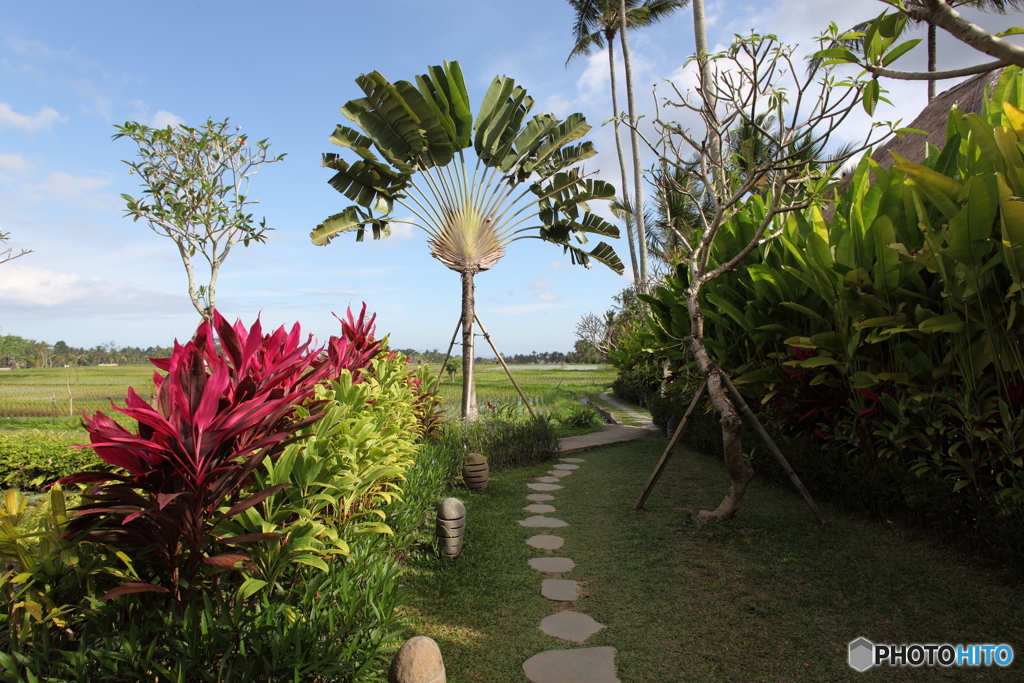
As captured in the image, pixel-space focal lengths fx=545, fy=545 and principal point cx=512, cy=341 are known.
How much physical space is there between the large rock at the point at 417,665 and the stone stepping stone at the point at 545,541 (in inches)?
79.8

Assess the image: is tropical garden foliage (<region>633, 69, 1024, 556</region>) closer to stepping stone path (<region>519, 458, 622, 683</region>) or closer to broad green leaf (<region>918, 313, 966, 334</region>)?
broad green leaf (<region>918, 313, 966, 334</region>)

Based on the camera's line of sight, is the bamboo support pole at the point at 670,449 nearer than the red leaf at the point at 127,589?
No

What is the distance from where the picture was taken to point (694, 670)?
2260 millimetres

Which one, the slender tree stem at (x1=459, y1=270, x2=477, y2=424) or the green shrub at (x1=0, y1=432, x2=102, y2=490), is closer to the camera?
the green shrub at (x1=0, y1=432, x2=102, y2=490)

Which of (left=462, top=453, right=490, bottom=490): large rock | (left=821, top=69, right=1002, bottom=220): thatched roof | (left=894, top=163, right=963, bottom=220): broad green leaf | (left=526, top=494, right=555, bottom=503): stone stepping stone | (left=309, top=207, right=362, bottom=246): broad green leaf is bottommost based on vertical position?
(left=526, top=494, right=555, bottom=503): stone stepping stone

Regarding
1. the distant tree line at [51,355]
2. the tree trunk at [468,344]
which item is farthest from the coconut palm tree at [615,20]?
the distant tree line at [51,355]

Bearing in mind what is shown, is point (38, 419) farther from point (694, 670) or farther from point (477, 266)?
point (694, 670)

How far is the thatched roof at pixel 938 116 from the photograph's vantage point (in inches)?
243

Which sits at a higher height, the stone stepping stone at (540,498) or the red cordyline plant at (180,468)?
the red cordyline plant at (180,468)

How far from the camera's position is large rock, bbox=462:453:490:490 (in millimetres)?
5195

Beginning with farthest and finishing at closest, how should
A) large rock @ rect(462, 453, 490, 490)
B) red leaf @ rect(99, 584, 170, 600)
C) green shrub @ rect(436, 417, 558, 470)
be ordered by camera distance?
1. green shrub @ rect(436, 417, 558, 470)
2. large rock @ rect(462, 453, 490, 490)
3. red leaf @ rect(99, 584, 170, 600)

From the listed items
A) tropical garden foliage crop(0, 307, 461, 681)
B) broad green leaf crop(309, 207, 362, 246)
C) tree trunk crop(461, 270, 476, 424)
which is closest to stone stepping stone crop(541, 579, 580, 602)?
tropical garden foliage crop(0, 307, 461, 681)
